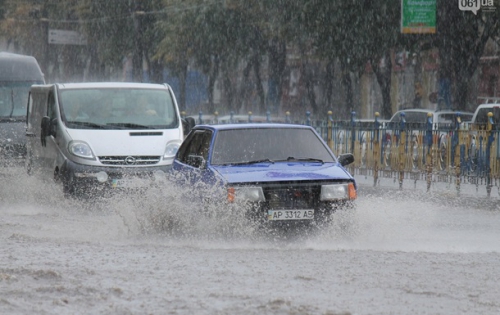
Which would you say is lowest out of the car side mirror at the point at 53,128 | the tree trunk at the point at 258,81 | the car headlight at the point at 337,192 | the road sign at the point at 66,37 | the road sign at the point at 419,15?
the tree trunk at the point at 258,81

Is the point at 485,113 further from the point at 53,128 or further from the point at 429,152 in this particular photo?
the point at 53,128

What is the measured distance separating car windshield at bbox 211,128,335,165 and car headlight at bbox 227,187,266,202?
3.02 ft

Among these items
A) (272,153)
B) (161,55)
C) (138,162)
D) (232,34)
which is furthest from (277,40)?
(272,153)

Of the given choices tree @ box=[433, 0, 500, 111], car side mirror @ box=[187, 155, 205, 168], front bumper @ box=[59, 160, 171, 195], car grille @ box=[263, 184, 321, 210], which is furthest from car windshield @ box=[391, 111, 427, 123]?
car grille @ box=[263, 184, 321, 210]

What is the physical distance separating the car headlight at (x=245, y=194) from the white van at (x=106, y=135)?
4.98 meters

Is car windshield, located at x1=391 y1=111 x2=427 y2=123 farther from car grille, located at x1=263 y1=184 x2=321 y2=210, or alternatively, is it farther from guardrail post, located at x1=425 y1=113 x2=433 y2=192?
car grille, located at x1=263 y1=184 x2=321 y2=210

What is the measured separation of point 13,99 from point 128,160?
7533 millimetres

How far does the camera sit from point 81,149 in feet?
54.2

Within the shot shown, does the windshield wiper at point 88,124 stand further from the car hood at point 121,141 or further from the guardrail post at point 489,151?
the guardrail post at point 489,151

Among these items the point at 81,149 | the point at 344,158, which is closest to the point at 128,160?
the point at 81,149

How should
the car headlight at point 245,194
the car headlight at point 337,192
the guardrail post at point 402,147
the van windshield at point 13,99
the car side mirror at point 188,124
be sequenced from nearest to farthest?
the car headlight at point 245,194, the car headlight at point 337,192, the car side mirror at point 188,124, the guardrail post at point 402,147, the van windshield at point 13,99

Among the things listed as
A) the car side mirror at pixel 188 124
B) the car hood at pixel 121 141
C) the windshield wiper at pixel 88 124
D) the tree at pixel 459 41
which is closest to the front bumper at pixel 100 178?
the car hood at pixel 121 141

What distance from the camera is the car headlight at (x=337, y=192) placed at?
11.2 meters

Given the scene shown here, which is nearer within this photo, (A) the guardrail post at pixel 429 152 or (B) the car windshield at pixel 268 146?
(B) the car windshield at pixel 268 146
